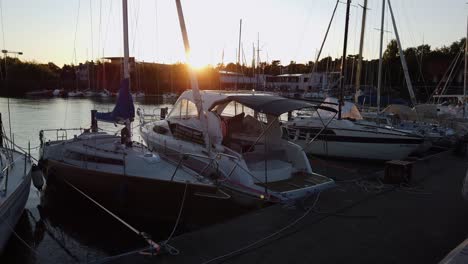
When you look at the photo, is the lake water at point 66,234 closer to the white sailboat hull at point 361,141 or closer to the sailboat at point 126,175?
the sailboat at point 126,175

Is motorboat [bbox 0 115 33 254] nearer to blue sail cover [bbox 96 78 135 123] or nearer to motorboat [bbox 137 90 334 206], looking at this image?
blue sail cover [bbox 96 78 135 123]

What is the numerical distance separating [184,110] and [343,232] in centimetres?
A: 666

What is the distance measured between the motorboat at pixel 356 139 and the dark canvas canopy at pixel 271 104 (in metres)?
6.47

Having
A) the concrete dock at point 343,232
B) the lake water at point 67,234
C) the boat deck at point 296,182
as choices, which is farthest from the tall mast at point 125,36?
the concrete dock at point 343,232

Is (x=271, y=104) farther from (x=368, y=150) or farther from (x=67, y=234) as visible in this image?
(x=368, y=150)

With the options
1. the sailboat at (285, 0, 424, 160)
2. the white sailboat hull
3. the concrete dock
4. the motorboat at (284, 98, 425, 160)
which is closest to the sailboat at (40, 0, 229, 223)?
the concrete dock

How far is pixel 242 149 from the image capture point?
35.3ft

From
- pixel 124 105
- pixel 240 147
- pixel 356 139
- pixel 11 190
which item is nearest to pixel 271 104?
pixel 240 147

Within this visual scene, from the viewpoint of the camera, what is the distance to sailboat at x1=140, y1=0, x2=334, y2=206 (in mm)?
8797

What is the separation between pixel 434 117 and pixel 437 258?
20076mm

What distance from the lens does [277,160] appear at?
35.0ft

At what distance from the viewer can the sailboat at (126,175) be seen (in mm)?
8922

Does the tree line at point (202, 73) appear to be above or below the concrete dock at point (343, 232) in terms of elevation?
above

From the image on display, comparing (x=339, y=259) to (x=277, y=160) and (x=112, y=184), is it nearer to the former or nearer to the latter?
(x=277, y=160)
